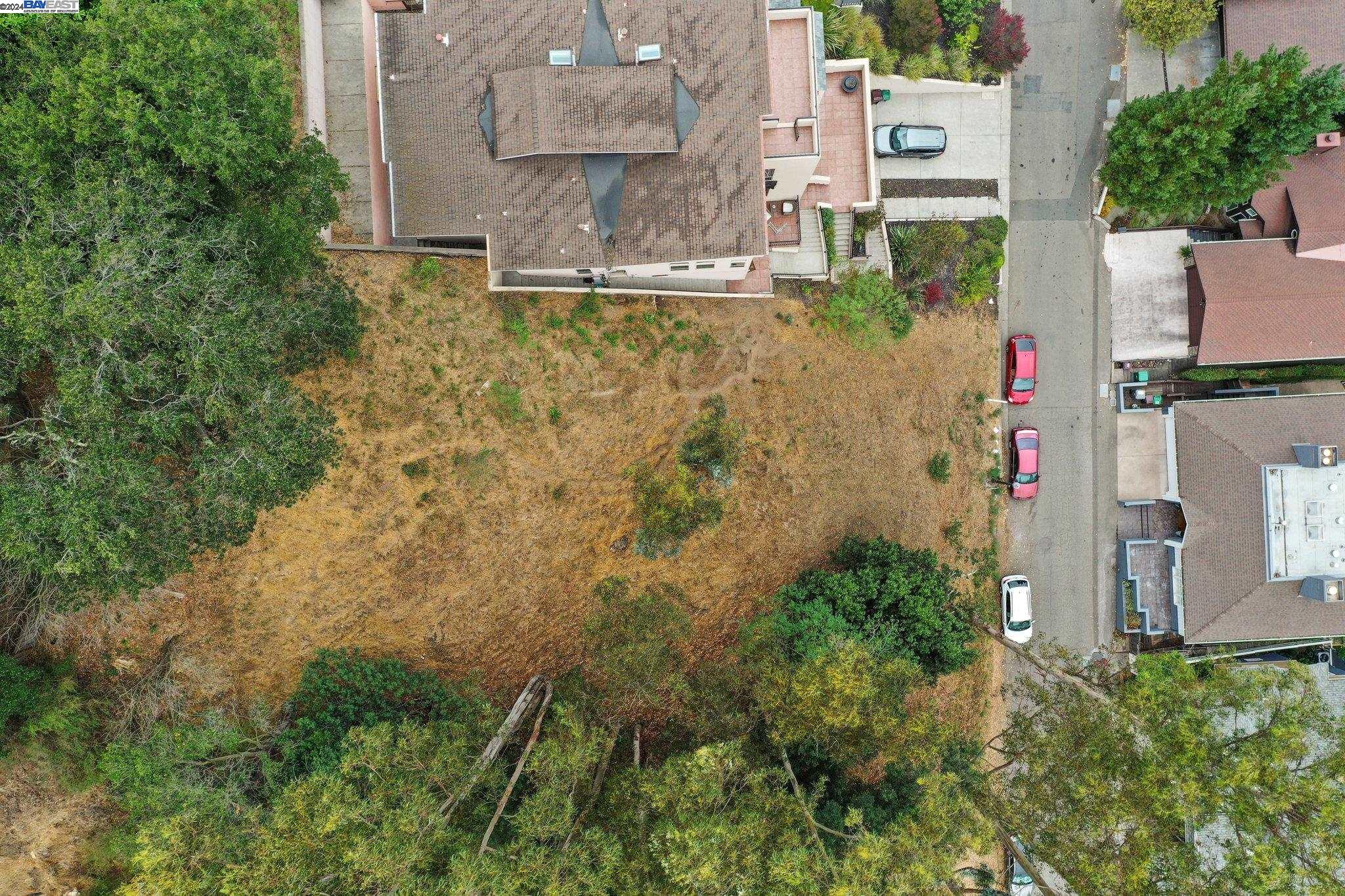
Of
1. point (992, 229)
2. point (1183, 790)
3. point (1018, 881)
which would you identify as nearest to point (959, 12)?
point (992, 229)

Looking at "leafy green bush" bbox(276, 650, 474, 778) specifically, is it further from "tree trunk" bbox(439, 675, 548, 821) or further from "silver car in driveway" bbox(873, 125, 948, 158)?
"silver car in driveway" bbox(873, 125, 948, 158)

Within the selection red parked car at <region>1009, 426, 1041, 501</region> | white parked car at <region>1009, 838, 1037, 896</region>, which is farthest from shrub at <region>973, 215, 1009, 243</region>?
white parked car at <region>1009, 838, 1037, 896</region>

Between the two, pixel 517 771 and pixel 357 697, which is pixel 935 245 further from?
pixel 357 697

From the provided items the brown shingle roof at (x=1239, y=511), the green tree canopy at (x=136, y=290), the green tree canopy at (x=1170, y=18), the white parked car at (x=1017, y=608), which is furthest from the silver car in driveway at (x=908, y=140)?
the green tree canopy at (x=136, y=290)

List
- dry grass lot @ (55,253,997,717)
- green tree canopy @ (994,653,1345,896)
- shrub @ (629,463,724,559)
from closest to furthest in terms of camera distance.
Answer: green tree canopy @ (994,653,1345,896)
dry grass lot @ (55,253,997,717)
shrub @ (629,463,724,559)

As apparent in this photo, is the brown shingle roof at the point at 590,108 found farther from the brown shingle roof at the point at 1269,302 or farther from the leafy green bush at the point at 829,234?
the brown shingle roof at the point at 1269,302

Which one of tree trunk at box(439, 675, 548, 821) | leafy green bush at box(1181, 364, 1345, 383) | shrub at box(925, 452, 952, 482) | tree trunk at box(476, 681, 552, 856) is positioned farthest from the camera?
leafy green bush at box(1181, 364, 1345, 383)

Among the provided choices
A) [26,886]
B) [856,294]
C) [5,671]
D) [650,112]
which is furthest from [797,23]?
[26,886]
